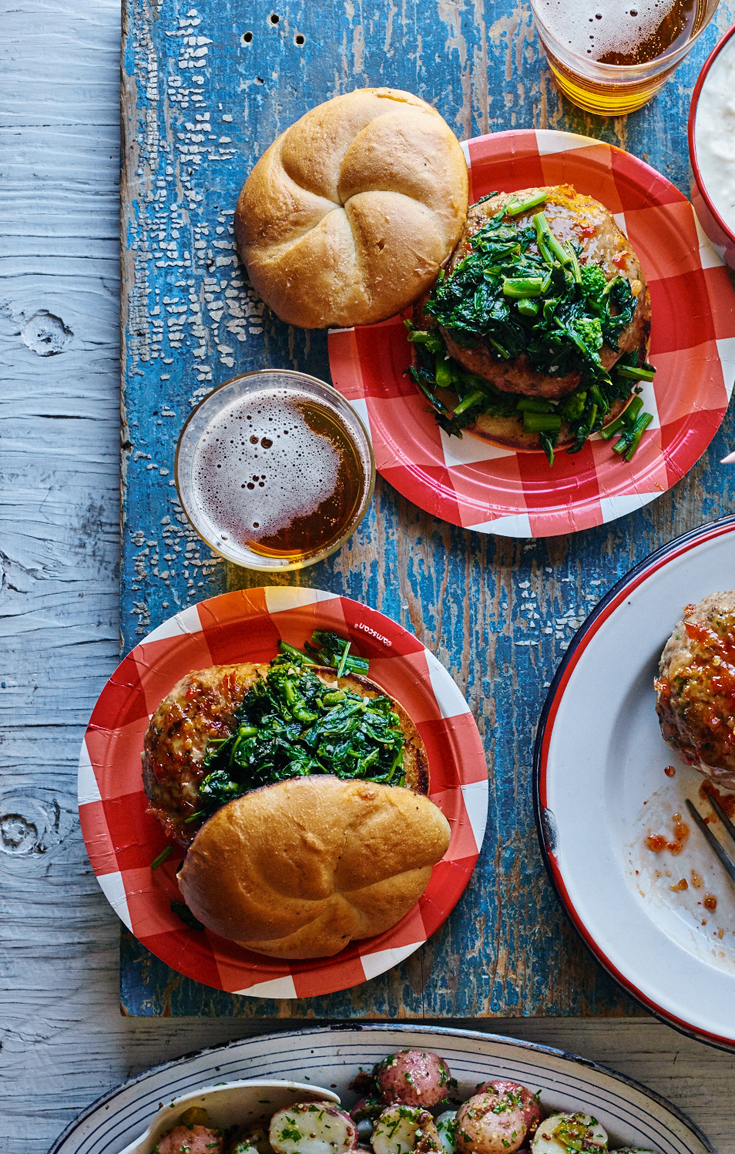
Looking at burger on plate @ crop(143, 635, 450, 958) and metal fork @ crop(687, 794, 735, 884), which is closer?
burger on plate @ crop(143, 635, 450, 958)

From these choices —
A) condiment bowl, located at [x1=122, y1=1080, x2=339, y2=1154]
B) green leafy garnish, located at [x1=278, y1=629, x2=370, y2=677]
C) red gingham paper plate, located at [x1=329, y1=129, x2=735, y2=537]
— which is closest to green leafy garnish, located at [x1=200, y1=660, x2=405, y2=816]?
green leafy garnish, located at [x1=278, y1=629, x2=370, y2=677]

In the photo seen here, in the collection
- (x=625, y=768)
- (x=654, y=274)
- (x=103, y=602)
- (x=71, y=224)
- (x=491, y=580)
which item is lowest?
(x=103, y=602)

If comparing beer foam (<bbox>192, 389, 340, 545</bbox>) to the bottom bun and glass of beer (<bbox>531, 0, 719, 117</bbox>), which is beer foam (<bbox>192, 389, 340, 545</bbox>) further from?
glass of beer (<bbox>531, 0, 719, 117</bbox>)

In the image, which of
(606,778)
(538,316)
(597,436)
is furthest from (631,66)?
(606,778)

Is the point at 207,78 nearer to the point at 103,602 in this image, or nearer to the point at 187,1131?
the point at 103,602

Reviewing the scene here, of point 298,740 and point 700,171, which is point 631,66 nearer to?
point 700,171

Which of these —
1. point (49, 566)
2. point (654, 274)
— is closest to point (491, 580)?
point (654, 274)
